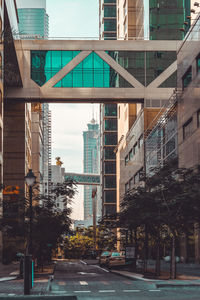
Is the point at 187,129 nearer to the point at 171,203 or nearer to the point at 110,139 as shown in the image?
the point at 171,203

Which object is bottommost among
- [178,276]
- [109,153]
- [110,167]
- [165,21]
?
[178,276]

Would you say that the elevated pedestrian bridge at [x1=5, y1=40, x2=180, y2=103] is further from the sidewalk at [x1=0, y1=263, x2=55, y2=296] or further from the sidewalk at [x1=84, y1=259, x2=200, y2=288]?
the sidewalk at [x1=0, y1=263, x2=55, y2=296]

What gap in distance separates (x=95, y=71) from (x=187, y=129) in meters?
23.7

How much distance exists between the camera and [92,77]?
66875 millimetres

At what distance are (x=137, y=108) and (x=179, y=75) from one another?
118ft

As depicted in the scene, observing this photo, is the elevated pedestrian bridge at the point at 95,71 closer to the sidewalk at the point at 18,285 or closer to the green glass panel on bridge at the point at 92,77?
the green glass panel on bridge at the point at 92,77

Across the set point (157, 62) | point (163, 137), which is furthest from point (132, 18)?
point (163, 137)

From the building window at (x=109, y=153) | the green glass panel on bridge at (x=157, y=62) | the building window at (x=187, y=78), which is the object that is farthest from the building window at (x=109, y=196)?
the building window at (x=187, y=78)

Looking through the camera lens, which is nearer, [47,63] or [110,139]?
[47,63]

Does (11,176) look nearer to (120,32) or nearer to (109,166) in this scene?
(120,32)

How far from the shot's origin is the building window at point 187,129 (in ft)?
147

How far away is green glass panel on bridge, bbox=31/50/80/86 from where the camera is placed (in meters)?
66.8

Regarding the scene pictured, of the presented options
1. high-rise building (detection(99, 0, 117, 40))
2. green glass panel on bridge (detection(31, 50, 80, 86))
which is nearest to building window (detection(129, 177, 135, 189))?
green glass panel on bridge (detection(31, 50, 80, 86))

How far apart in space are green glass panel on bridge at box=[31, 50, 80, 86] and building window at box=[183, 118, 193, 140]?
24.4 meters
